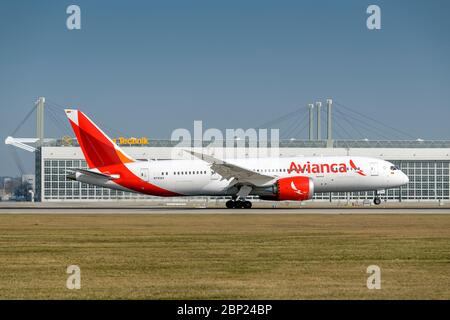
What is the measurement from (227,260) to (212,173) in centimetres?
4200

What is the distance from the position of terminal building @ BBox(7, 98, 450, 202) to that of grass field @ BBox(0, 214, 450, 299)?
63874 millimetres

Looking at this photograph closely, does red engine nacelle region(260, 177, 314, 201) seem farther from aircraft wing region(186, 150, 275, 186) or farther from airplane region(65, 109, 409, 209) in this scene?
aircraft wing region(186, 150, 275, 186)

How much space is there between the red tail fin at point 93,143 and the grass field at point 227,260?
1003 inches

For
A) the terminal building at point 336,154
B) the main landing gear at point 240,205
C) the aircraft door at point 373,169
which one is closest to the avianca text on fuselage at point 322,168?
the aircraft door at point 373,169

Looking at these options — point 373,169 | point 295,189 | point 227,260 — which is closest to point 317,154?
point 373,169

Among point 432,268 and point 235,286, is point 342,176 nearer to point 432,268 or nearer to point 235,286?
point 432,268

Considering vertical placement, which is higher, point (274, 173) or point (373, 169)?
point (373, 169)

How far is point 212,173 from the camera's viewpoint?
65.9 metres

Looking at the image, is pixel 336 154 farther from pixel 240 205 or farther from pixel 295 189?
pixel 295 189

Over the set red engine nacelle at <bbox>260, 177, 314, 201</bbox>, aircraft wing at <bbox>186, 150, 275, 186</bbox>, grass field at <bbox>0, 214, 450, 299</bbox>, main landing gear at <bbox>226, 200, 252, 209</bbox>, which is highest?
aircraft wing at <bbox>186, 150, 275, 186</bbox>

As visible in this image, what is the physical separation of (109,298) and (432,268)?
9.66 m

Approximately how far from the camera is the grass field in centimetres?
1806

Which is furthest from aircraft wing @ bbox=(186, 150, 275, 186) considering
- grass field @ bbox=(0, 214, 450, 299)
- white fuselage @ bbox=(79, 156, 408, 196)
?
grass field @ bbox=(0, 214, 450, 299)
